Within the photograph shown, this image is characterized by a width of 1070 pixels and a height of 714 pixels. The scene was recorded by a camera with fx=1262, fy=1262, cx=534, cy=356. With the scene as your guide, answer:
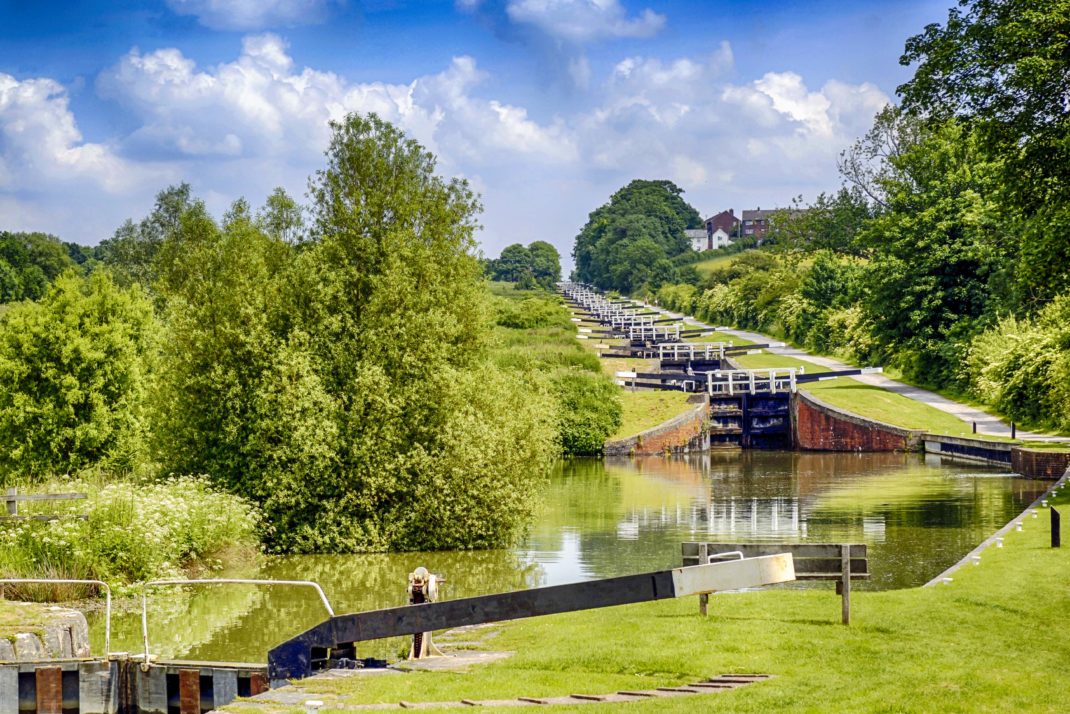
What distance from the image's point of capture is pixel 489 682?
12.9 metres

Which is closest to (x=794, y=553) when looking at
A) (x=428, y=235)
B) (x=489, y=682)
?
(x=489, y=682)

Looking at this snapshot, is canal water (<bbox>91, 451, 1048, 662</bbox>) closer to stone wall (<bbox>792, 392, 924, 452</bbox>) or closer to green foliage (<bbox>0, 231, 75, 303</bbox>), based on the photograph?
stone wall (<bbox>792, 392, 924, 452</bbox>)

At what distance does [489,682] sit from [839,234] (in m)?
97.8

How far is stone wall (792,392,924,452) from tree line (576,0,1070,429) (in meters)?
4.36

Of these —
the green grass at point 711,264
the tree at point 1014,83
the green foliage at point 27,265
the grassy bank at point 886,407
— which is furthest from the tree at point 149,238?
the green grass at point 711,264

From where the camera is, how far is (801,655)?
1365 cm

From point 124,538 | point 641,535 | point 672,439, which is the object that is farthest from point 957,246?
point 124,538

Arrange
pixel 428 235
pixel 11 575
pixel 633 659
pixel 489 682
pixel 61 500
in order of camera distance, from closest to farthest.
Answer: pixel 489 682 < pixel 633 659 < pixel 11 575 < pixel 61 500 < pixel 428 235

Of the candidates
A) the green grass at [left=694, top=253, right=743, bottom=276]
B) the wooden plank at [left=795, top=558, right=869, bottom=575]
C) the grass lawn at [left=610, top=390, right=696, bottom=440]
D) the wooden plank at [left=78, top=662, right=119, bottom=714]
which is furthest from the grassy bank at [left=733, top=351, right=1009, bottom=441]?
the green grass at [left=694, top=253, right=743, bottom=276]

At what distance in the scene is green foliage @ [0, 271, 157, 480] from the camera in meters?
39.5

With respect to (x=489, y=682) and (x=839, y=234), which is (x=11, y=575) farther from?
(x=839, y=234)

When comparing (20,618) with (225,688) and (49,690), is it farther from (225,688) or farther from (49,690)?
(225,688)

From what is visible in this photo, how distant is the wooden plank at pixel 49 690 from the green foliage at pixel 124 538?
721cm

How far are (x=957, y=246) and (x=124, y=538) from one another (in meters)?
51.1
